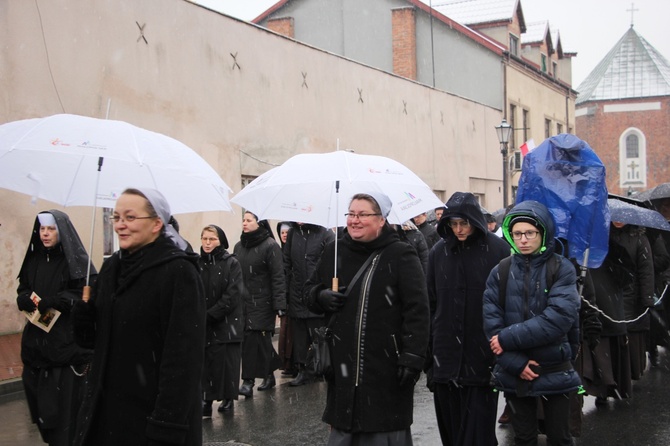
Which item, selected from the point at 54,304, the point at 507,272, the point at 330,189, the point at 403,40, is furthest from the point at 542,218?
the point at 403,40

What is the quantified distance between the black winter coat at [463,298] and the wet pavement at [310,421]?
155cm

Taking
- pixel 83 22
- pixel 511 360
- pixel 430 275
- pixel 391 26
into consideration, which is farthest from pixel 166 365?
pixel 391 26

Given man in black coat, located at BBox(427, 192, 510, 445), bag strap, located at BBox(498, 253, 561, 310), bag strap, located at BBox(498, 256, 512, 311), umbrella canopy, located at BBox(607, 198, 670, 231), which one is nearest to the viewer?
bag strap, located at BBox(498, 253, 561, 310)

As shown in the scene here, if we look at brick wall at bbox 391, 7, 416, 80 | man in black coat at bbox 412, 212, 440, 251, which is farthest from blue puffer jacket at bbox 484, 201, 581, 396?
brick wall at bbox 391, 7, 416, 80

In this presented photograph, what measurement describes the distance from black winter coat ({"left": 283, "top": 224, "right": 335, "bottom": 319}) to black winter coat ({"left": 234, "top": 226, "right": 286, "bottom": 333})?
0.65m

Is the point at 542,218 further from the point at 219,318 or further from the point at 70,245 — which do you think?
the point at 219,318

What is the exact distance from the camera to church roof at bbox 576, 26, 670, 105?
62.9 metres

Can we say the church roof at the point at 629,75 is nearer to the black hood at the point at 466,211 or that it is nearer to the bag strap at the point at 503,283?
the black hood at the point at 466,211

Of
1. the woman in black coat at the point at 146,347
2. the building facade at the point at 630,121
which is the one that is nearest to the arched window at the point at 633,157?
the building facade at the point at 630,121

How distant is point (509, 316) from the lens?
582 cm

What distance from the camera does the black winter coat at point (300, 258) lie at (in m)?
10.8

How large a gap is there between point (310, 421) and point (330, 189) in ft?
7.97

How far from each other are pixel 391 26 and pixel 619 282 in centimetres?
2439

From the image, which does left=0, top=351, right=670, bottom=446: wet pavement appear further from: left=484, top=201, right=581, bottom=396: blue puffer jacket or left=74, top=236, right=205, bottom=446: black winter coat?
left=74, top=236, right=205, bottom=446: black winter coat
